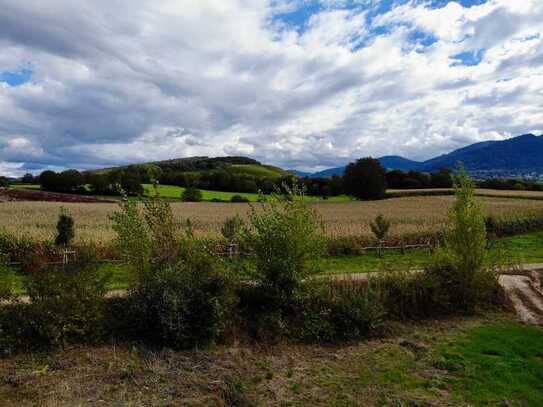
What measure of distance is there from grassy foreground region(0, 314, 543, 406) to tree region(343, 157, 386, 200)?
60562mm

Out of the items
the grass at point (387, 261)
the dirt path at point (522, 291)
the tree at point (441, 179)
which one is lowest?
the dirt path at point (522, 291)

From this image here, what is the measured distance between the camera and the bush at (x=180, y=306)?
1103 centimetres

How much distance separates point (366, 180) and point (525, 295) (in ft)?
187

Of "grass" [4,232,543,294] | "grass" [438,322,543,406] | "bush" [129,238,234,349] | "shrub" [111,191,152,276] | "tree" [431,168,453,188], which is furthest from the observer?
"tree" [431,168,453,188]

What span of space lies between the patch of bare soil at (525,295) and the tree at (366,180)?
54158mm

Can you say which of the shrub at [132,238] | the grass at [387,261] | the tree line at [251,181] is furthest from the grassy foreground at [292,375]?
the tree line at [251,181]

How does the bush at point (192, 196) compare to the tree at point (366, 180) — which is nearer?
the bush at point (192, 196)

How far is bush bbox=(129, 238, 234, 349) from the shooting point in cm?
1103

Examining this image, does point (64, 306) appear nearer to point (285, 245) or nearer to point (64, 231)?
point (285, 245)

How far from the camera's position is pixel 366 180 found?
71562mm

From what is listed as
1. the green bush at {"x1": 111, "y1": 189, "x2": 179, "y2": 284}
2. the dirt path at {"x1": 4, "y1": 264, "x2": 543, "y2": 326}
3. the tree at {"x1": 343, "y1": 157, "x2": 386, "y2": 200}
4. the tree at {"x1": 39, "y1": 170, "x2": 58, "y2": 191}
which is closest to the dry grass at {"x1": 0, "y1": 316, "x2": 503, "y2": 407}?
the green bush at {"x1": 111, "y1": 189, "x2": 179, "y2": 284}

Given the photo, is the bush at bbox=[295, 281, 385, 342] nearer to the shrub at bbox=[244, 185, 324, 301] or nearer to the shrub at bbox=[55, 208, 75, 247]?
the shrub at bbox=[244, 185, 324, 301]

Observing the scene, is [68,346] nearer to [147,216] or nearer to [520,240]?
[147,216]

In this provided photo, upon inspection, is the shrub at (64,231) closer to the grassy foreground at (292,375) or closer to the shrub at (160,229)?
the shrub at (160,229)
